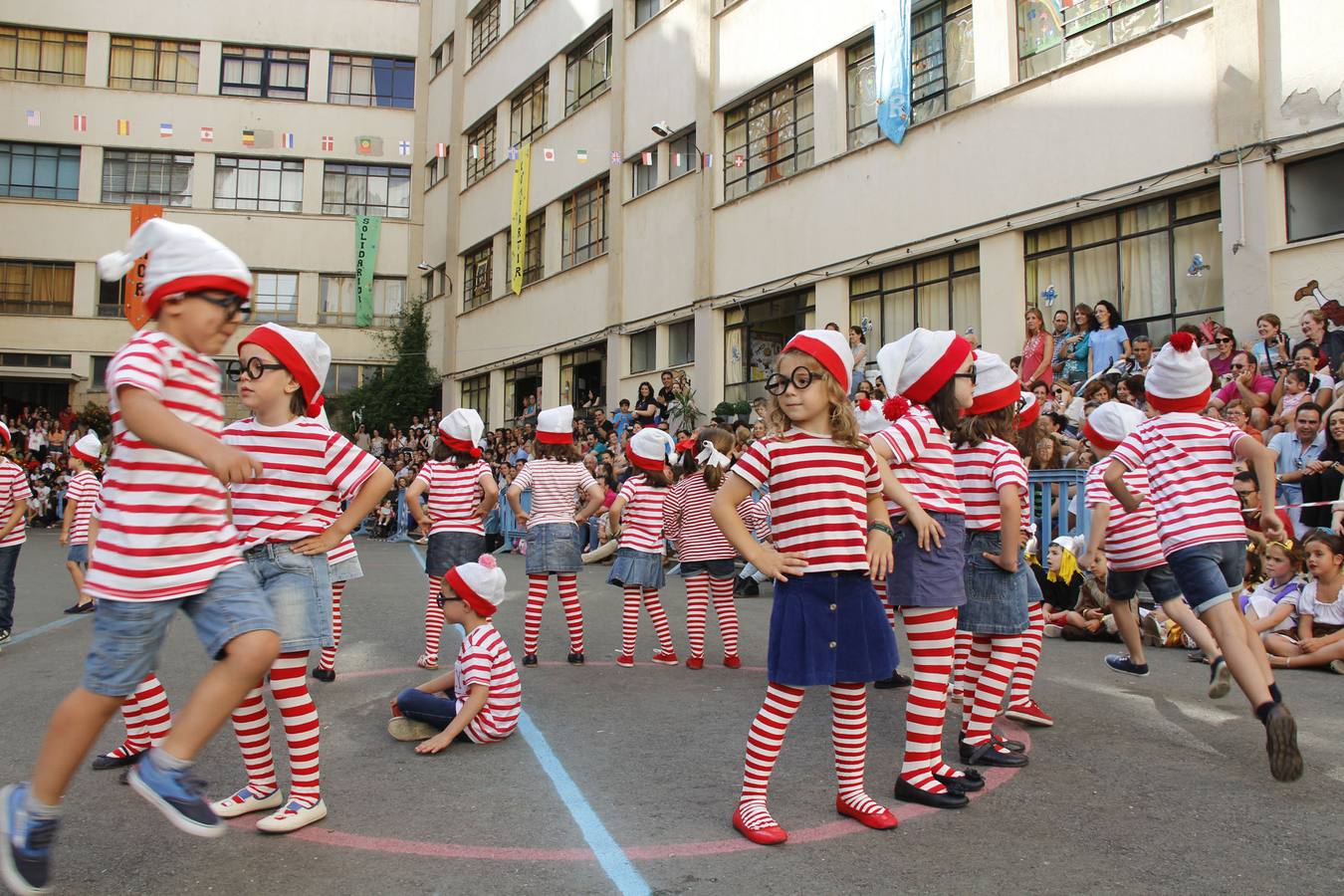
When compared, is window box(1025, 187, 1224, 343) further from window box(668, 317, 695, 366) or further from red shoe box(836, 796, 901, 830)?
red shoe box(836, 796, 901, 830)

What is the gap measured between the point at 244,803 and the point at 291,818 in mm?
334

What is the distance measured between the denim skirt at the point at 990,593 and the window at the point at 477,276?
98.6 feet

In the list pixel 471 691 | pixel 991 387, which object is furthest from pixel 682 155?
pixel 471 691

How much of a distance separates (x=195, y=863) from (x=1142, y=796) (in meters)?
3.87

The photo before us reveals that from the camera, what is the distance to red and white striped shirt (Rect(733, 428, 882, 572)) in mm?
4055

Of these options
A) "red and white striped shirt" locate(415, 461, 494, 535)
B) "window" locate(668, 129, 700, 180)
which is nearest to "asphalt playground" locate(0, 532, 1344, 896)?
"red and white striped shirt" locate(415, 461, 494, 535)

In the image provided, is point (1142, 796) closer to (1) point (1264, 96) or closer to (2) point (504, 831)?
(2) point (504, 831)

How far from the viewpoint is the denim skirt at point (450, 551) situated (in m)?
7.84

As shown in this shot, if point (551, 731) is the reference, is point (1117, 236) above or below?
above

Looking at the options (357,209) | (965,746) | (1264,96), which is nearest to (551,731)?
(965,746)

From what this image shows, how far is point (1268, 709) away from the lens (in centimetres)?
470

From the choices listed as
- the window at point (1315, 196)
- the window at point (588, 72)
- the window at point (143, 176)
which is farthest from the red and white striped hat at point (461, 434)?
the window at point (143, 176)

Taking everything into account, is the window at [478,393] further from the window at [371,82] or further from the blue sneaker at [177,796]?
the blue sneaker at [177,796]

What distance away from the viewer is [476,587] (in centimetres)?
552
